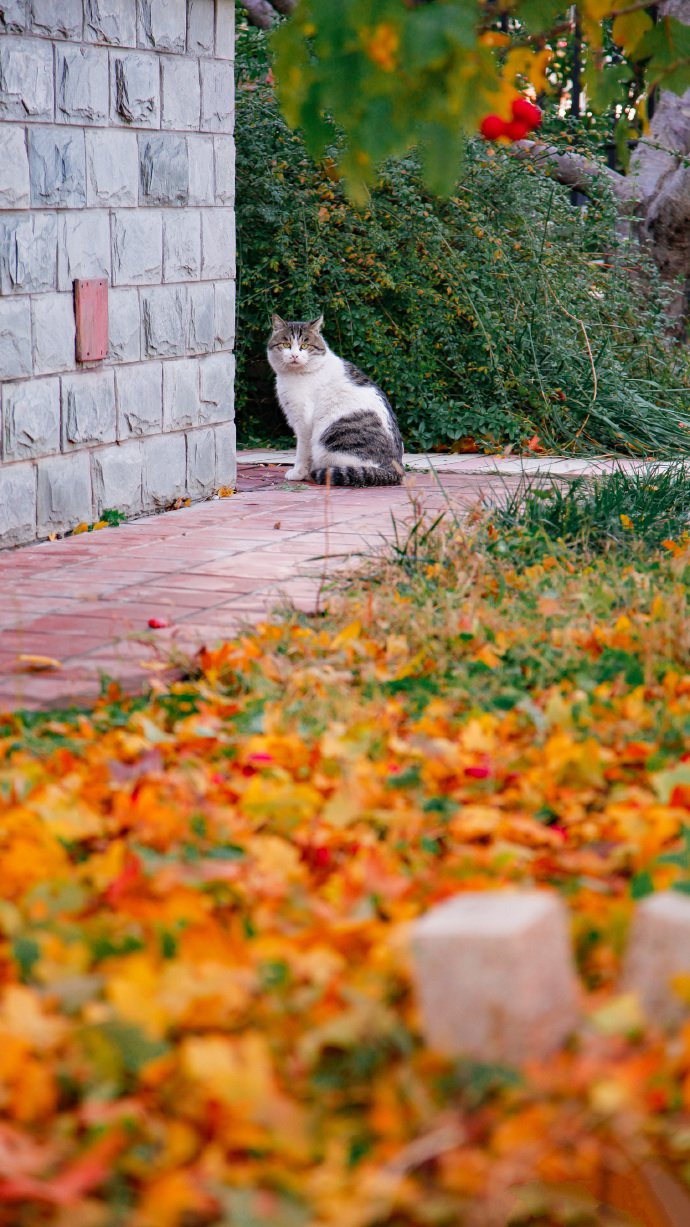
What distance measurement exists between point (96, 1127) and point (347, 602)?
2662 mm

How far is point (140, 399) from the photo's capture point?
21.1 ft

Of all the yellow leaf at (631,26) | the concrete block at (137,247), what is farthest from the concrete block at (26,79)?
the yellow leaf at (631,26)

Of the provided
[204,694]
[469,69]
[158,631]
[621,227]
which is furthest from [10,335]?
[621,227]

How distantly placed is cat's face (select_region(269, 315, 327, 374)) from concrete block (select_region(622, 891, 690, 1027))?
596 centimetres

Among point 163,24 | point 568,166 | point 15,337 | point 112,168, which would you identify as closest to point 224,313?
point 112,168

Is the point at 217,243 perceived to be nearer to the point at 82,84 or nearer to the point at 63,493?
the point at 82,84

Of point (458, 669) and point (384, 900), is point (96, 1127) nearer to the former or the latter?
point (384, 900)

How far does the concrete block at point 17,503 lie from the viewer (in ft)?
18.0

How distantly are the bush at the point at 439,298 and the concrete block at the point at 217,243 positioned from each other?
53.8 inches

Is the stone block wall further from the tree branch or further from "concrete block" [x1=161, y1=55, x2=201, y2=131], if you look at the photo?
the tree branch

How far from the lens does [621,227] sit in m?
11.6

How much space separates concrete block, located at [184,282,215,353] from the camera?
22.3 feet

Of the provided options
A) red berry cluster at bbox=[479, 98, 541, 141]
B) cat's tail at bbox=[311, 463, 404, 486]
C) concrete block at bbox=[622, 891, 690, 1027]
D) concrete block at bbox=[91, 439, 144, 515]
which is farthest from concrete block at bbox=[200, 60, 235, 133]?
concrete block at bbox=[622, 891, 690, 1027]

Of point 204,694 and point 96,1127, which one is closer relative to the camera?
point 96,1127
